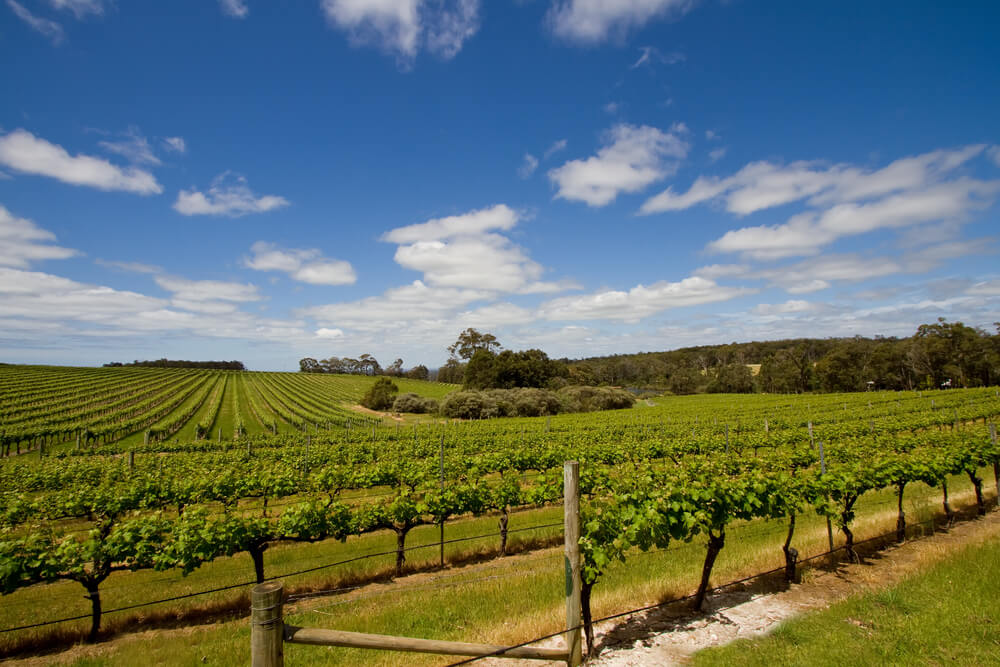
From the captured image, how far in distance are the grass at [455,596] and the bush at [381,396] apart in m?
58.7

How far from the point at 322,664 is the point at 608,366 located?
484 ft

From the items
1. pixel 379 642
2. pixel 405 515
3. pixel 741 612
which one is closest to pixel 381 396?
pixel 405 515

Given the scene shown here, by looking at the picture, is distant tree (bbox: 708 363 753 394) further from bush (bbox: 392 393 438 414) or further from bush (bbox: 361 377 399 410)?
bush (bbox: 361 377 399 410)

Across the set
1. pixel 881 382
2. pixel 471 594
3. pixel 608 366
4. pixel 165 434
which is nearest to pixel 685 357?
pixel 608 366

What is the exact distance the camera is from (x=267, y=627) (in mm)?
2686

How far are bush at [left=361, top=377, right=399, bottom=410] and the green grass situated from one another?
67029mm

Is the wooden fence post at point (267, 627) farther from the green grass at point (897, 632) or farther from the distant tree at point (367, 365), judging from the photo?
the distant tree at point (367, 365)

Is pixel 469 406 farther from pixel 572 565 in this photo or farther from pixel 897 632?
pixel 572 565

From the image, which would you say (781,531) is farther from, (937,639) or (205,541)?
(205,541)

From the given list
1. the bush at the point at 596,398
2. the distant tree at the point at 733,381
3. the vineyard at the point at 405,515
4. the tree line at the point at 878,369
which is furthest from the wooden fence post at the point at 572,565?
the distant tree at the point at 733,381

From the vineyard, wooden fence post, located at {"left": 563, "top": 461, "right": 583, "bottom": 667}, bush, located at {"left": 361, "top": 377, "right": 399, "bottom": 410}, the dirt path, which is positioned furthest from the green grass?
bush, located at {"left": 361, "top": 377, "right": 399, "bottom": 410}

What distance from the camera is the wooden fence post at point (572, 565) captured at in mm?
4055

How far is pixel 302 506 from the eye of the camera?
8430mm

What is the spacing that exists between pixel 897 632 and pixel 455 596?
5584 millimetres
